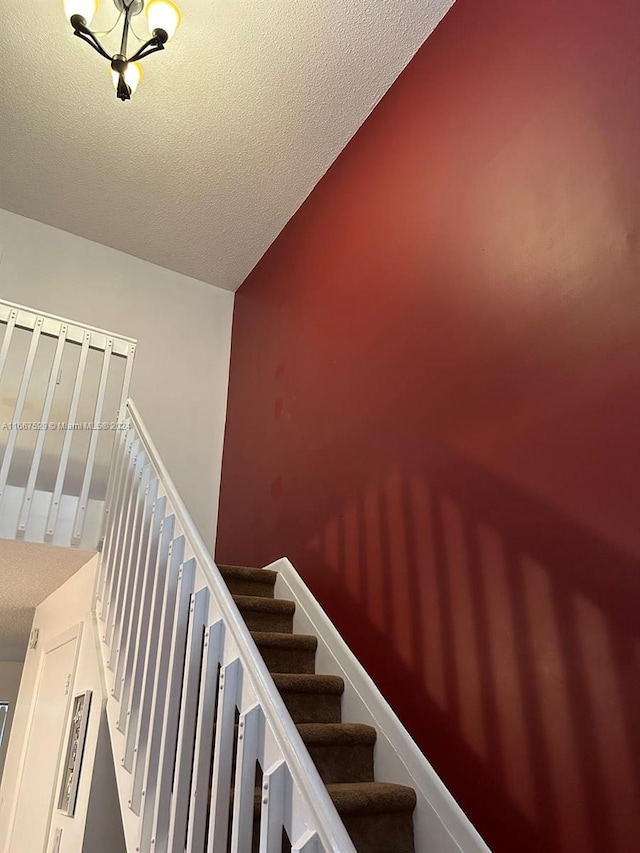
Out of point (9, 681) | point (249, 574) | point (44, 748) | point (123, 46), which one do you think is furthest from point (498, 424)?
point (9, 681)

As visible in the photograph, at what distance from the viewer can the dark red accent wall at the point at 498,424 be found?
1879 millimetres

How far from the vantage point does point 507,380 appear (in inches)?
94.0

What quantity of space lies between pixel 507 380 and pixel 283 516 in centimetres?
187

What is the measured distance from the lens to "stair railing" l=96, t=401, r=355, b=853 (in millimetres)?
1361

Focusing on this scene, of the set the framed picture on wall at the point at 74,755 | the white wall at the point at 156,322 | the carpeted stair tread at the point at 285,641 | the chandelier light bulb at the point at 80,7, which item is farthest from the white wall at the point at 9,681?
the chandelier light bulb at the point at 80,7

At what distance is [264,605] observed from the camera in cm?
317

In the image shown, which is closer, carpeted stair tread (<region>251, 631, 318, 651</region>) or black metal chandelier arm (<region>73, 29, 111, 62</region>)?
black metal chandelier arm (<region>73, 29, 111, 62</region>)

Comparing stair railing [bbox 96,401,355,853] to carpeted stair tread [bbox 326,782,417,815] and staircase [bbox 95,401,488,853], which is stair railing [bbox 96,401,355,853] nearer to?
staircase [bbox 95,401,488,853]

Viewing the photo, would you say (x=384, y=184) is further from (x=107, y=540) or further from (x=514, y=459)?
(x=107, y=540)

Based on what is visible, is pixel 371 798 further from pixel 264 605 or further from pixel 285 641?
pixel 264 605

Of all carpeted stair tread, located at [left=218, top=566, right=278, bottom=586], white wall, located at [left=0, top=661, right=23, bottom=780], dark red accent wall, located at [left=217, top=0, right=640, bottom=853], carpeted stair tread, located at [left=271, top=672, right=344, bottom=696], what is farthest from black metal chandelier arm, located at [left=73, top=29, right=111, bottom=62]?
white wall, located at [left=0, top=661, right=23, bottom=780]

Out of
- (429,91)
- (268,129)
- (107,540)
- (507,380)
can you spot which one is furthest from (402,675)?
(268,129)

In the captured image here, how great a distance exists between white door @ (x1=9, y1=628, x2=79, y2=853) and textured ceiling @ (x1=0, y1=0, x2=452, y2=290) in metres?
3.00

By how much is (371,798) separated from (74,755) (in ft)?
5.82
